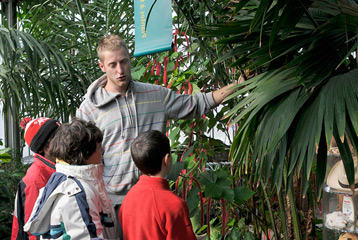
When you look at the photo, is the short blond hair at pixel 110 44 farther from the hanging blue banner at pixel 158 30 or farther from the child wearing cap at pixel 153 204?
the child wearing cap at pixel 153 204

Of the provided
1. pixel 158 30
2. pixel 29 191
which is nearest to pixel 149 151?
pixel 29 191

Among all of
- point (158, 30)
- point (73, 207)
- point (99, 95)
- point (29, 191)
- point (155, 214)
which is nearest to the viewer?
point (73, 207)

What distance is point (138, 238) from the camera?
162cm

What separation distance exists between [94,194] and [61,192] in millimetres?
99

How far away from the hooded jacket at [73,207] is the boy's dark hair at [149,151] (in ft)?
0.58

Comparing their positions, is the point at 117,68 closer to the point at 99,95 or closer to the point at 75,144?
the point at 99,95

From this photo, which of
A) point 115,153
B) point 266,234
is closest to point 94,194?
point 115,153

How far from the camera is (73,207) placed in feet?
4.60

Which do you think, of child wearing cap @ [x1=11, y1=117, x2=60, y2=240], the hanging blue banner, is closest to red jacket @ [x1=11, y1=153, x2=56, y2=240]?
child wearing cap @ [x1=11, y1=117, x2=60, y2=240]

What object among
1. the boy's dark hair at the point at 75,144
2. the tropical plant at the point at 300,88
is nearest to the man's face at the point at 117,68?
the tropical plant at the point at 300,88

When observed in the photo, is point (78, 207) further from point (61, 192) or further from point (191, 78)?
point (191, 78)

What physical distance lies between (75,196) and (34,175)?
0.56m

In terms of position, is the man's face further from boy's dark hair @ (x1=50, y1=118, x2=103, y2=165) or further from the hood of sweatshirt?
boy's dark hair @ (x1=50, y1=118, x2=103, y2=165)

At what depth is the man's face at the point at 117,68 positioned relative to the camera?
201 centimetres
